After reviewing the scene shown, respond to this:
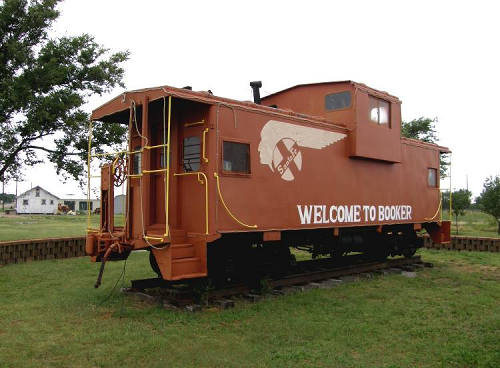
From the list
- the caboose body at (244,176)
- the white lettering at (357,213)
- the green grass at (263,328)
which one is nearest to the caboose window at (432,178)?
the caboose body at (244,176)

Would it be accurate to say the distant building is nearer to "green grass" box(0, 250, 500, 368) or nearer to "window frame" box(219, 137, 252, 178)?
"green grass" box(0, 250, 500, 368)

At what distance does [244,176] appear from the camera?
8023mm

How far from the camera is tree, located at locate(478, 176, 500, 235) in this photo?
22094mm

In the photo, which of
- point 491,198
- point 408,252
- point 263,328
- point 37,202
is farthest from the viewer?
point 37,202

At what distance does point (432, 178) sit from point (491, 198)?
10.7 meters

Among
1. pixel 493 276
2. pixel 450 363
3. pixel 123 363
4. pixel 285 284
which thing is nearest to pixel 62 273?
pixel 285 284

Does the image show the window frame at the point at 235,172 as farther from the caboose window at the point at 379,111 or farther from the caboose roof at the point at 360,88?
the caboose window at the point at 379,111

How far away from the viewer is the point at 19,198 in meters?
69.8

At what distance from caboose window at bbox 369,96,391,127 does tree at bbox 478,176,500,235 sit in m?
13.8

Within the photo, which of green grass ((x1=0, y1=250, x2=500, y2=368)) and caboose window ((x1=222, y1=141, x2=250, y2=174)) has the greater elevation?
caboose window ((x1=222, y1=141, x2=250, y2=174))

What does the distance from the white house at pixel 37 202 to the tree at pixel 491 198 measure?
61.8m

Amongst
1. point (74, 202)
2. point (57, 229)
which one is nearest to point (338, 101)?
point (57, 229)

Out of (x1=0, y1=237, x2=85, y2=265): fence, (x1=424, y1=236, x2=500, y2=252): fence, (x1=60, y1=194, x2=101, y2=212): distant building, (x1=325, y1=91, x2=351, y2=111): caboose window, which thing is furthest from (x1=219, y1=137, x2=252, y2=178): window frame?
(x1=60, y1=194, x2=101, y2=212): distant building

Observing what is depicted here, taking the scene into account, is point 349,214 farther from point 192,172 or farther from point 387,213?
point 192,172
